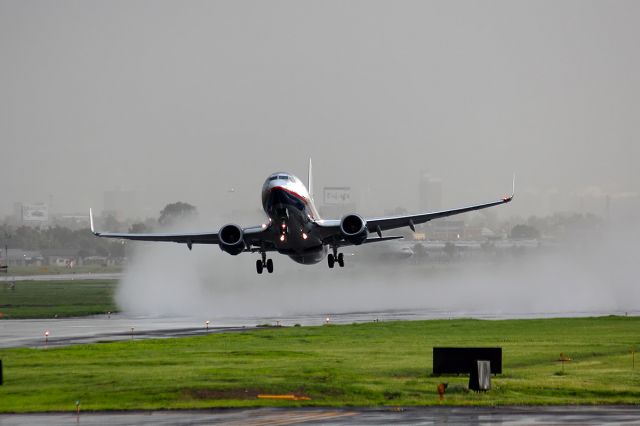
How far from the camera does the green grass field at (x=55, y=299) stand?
10131cm

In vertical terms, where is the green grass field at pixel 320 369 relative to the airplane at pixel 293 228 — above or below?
below

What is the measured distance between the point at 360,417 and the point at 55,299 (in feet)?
274

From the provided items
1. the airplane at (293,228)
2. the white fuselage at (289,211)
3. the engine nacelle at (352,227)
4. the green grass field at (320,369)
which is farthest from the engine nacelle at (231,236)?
the engine nacelle at (352,227)

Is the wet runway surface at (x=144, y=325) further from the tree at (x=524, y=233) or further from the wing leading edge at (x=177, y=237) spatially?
the tree at (x=524, y=233)

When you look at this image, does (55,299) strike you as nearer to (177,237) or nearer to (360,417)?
(177,237)

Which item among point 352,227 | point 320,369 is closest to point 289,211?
point 352,227

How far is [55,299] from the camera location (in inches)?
4643

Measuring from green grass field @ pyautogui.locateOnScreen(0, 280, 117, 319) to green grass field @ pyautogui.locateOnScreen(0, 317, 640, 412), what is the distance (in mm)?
31317

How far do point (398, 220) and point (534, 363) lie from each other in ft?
63.6

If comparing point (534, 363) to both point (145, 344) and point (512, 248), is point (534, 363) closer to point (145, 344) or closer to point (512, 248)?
point (145, 344)

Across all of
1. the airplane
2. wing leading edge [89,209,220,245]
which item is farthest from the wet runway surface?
the airplane

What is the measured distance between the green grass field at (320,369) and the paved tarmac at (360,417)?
1545 millimetres

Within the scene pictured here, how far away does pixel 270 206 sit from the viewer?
212 ft

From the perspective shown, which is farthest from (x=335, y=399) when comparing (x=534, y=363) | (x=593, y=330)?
(x=593, y=330)
